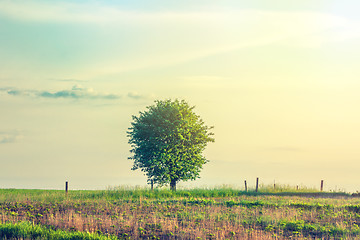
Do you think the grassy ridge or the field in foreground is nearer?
the field in foreground

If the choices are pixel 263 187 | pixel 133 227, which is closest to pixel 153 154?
pixel 263 187

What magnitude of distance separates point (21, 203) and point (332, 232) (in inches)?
805

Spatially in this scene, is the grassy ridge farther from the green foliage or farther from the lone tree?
the green foliage

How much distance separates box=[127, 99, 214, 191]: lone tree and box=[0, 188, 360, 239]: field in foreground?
1358 centimetres

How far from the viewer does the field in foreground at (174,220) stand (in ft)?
60.7

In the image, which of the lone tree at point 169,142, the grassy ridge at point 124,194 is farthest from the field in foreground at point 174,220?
the lone tree at point 169,142

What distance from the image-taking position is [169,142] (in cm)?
4416

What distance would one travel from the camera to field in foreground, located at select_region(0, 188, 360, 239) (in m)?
18.5

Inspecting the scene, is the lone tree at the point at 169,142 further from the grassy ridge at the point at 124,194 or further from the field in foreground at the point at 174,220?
the field in foreground at the point at 174,220

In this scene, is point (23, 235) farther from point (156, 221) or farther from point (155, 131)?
point (155, 131)

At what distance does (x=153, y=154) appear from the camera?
44.1m

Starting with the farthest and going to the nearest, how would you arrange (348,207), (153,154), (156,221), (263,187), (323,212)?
(263,187), (153,154), (348,207), (323,212), (156,221)

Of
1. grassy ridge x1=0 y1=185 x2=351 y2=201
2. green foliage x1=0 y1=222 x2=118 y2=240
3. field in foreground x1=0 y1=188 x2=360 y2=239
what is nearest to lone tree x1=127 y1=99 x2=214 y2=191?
grassy ridge x1=0 y1=185 x2=351 y2=201

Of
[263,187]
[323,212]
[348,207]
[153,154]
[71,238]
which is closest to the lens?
[71,238]
